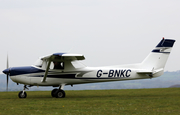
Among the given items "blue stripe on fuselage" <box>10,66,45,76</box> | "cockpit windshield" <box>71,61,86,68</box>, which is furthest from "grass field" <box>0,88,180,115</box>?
"cockpit windshield" <box>71,61,86,68</box>

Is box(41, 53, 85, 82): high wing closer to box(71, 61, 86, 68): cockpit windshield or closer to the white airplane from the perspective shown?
the white airplane

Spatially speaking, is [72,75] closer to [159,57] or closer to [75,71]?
[75,71]

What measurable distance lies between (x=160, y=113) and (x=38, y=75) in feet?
32.0

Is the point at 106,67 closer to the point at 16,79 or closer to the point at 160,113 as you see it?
the point at 16,79

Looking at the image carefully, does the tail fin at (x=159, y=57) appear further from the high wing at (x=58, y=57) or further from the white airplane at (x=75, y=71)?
the high wing at (x=58, y=57)

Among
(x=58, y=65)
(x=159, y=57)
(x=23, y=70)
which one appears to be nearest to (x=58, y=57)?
(x=58, y=65)

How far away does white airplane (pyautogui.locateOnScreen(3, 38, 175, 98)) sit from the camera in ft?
59.1

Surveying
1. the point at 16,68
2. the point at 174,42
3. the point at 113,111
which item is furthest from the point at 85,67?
the point at 113,111

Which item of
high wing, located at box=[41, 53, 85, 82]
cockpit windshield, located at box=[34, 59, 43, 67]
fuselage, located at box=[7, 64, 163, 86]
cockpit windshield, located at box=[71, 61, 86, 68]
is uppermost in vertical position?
high wing, located at box=[41, 53, 85, 82]

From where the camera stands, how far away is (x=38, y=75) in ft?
59.8

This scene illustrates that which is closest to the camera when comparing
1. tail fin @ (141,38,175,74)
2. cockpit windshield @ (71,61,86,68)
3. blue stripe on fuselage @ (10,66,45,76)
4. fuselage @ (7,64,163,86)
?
blue stripe on fuselage @ (10,66,45,76)

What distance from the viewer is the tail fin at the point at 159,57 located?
62.7 feet

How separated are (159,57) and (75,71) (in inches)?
225

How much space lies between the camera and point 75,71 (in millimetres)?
18656
